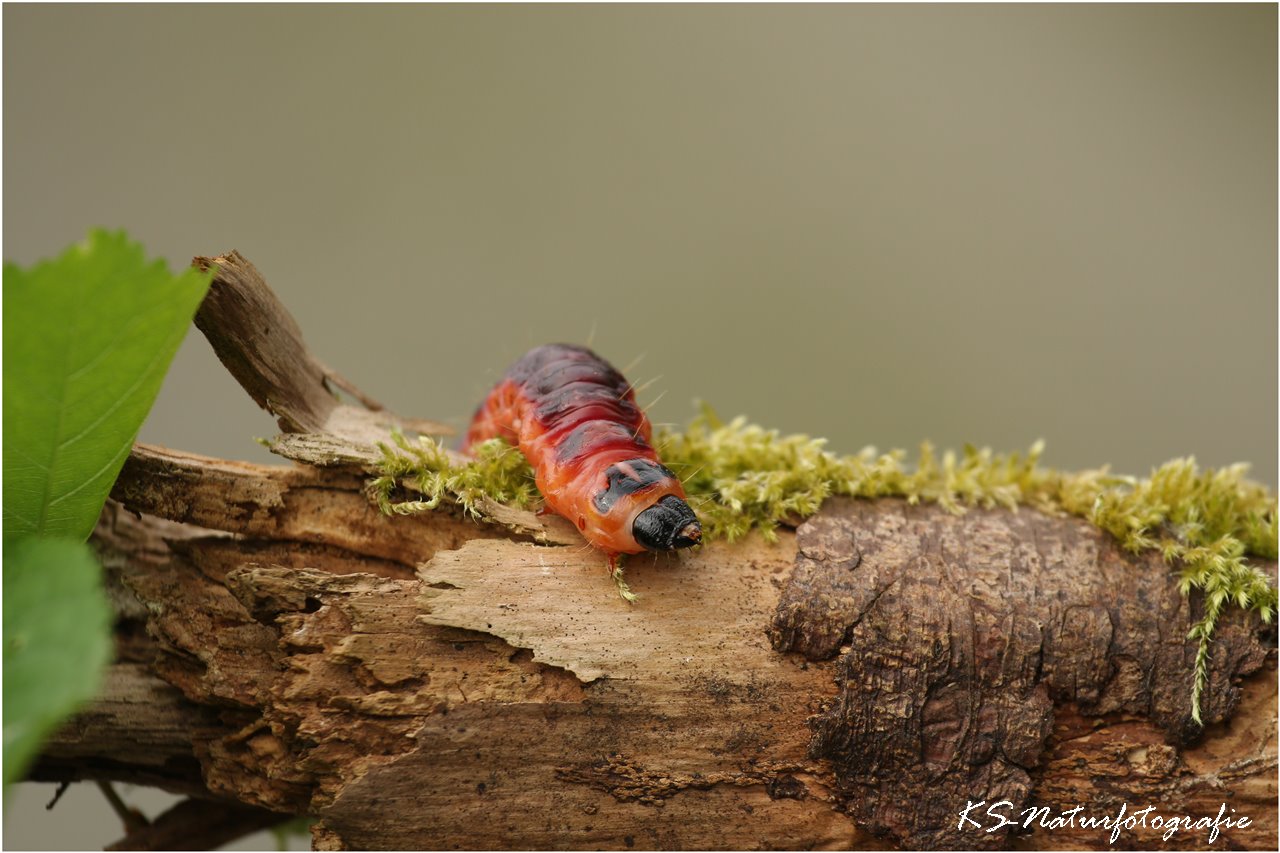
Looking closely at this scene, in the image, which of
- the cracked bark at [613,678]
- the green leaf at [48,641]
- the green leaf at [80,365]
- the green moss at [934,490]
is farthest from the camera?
the green moss at [934,490]

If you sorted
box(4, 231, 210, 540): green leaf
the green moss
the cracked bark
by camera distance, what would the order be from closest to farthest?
box(4, 231, 210, 540): green leaf
the cracked bark
the green moss

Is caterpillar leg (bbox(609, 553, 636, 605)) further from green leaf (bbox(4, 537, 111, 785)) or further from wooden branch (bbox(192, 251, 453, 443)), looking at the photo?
green leaf (bbox(4, 537, 111, 785))

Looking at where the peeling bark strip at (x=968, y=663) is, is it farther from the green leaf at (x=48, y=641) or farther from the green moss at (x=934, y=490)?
the green leaf at (x=48, y=641)

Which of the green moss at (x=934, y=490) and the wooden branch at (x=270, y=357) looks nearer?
the wooden branch at (x=270, y=357)

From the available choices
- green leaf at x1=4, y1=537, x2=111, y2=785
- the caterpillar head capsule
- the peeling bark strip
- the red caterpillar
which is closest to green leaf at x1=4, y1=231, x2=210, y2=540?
green leaf at x1=4, y1=537, x2=111, y2=785

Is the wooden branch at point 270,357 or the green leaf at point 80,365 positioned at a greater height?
the wooden branch at point 270,357

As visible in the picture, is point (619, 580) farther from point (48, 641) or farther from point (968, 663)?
point (48, 641)

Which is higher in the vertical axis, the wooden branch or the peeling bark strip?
the wooden branch

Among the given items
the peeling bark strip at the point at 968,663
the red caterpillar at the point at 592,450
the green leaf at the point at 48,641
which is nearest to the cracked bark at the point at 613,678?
the peeling bark strip at the point at 968,663
